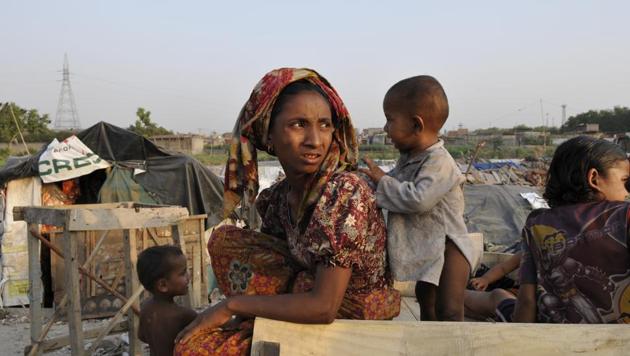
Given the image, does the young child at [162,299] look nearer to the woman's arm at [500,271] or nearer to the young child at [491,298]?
A: the young child at [491,298]

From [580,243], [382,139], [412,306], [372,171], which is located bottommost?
[412,306]

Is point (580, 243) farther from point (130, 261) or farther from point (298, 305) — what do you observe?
point (130, 261)

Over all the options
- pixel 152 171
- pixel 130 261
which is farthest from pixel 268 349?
pixel 152 171

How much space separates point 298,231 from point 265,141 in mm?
328

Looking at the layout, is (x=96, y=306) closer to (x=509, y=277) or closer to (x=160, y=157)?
(x=160, y=157)

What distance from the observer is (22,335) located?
7.52m

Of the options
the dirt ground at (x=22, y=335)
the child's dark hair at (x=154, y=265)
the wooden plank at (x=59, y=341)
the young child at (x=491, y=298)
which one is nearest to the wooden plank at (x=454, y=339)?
the young child at (x=491, y=298)

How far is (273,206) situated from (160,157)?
8.04m

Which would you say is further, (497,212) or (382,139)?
(382,139)

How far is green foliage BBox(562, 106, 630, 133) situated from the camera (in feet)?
129

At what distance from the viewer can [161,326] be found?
2.66 m

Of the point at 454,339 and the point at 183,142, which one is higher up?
the point at 183,142

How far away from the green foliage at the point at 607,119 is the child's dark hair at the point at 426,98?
41277 millimetres

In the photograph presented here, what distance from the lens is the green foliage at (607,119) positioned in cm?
3934
